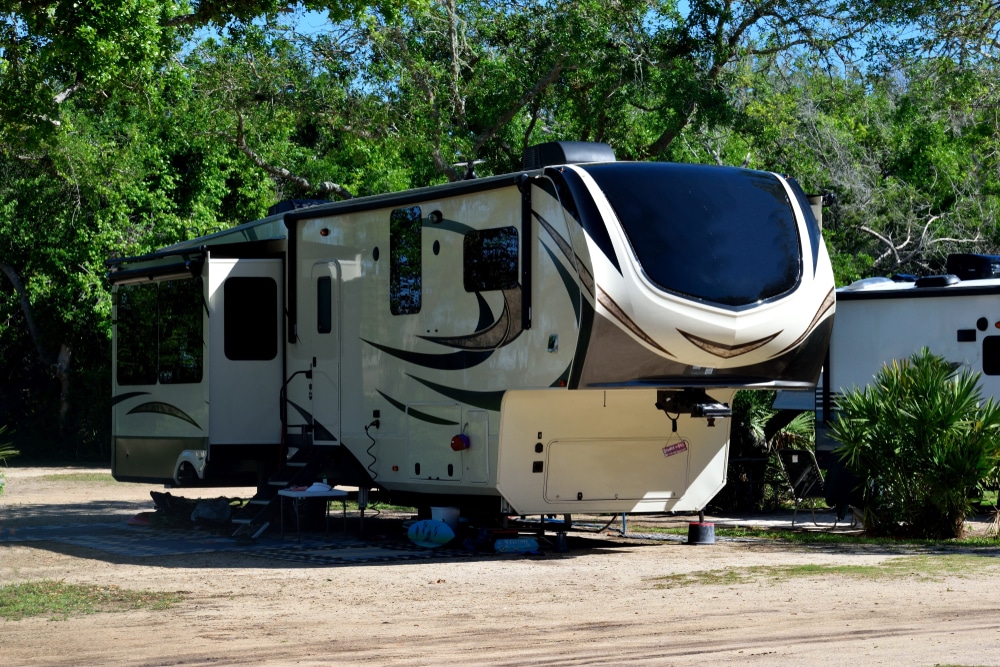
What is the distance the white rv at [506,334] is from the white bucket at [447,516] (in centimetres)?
12

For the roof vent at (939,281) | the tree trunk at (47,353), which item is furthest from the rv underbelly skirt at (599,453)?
the tree trunk at (47,353)

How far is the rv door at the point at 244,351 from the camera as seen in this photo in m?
14.0

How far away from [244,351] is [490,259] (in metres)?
3.56

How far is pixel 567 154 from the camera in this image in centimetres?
1196

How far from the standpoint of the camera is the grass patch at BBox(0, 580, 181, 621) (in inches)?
343

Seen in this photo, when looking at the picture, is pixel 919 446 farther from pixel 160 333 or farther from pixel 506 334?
pixel 160 333

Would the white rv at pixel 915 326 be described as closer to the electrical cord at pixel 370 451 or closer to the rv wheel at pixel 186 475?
the electrical cord at pixel 370 451

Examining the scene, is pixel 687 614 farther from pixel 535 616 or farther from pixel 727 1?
pixel 727 1

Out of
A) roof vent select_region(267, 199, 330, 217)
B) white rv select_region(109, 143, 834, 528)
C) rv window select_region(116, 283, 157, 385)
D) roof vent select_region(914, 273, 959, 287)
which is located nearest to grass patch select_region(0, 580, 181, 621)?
white rv select_region(109, 143, 834, 528)

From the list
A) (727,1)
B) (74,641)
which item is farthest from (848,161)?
(74,641)

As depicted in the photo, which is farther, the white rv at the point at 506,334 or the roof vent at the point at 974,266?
the roof vent at the point at 974,266

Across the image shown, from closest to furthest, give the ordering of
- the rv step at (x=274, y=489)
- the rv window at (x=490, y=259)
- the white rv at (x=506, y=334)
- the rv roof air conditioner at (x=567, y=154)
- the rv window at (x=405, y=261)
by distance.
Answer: the white rv at (x=506, y=334)
the rv window at (x=490, y=259)
the rv roof air conditioner at (x=567, y=154)
the rv window at (x=405, y=261)
the rv step at (x=274, y=489)

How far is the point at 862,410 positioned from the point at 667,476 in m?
2.05

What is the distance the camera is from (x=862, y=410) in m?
12.9
